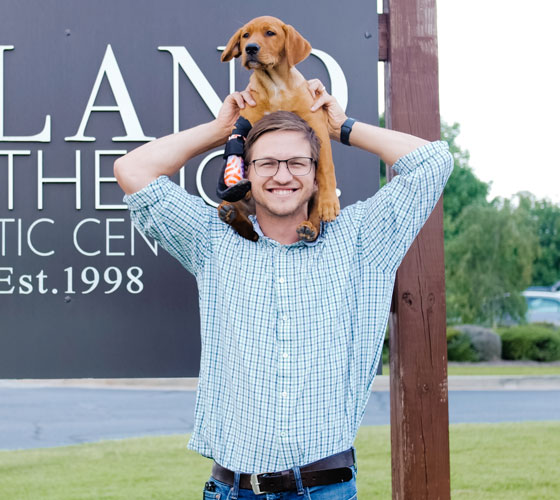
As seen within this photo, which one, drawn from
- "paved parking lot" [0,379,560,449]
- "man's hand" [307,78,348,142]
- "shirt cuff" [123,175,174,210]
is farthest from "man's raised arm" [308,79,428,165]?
"paved parking lot" [0,379,560,449]

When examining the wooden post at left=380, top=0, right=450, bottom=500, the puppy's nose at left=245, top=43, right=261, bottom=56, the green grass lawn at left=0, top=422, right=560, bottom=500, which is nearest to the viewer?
the puppy's nose at left=245, top=43, right=261, bottom=56

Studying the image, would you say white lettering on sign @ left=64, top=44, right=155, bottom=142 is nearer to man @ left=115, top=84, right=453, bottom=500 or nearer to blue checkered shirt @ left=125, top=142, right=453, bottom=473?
man @ left=115, top=84, right=453, bottom=500

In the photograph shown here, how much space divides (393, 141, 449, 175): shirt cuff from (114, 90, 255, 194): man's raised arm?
0.45 m

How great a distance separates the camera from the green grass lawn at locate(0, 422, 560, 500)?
5.45 m

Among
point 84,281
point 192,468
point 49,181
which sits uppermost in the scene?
point 49,181

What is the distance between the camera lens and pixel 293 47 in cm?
188

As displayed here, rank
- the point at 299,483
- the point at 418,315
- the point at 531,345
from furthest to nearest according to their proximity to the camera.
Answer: the point at 531,345 < the point at 418,315 < the point at 299,483

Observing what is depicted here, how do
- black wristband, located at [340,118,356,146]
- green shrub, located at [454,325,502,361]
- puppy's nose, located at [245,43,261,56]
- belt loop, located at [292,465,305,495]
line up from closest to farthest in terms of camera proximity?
belt loop, located at [292,465,305,495], puppy's nose, located at [245,43,261,56], black wristband, located at [340,118,356,146], green shrub, located at [454,325,502,361]

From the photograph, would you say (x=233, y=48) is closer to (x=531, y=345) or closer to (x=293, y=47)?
(x=293, y=47)

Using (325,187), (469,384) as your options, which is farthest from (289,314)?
(469,384)

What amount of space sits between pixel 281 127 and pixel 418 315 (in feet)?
2.81

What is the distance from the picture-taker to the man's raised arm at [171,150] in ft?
6.35

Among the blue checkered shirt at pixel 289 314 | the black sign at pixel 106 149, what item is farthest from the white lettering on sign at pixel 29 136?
the blue checkered shirt at pixel 289 314

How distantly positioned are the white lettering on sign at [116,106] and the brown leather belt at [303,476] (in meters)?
1.29
